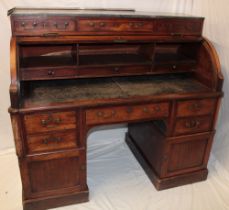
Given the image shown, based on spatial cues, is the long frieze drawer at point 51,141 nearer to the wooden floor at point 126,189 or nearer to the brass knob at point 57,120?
the brass knob at point 57,120

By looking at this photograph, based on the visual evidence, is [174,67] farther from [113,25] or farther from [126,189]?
[126,189]

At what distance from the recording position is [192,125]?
6.04 feet

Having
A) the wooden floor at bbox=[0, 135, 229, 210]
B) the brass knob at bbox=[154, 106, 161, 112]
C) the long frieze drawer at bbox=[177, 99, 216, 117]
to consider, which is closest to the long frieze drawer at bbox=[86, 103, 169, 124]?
the brass knob at bbox=[154, 106, 161, 112]

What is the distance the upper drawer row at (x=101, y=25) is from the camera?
4.87 ft

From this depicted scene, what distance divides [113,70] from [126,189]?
0.93m

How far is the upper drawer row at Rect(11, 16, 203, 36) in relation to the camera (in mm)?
1485

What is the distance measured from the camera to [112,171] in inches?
85.7

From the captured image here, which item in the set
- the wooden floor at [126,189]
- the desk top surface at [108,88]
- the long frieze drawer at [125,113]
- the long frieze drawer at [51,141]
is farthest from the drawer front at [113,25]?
the wooden floor at [126,189]

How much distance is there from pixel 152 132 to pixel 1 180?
1.25m

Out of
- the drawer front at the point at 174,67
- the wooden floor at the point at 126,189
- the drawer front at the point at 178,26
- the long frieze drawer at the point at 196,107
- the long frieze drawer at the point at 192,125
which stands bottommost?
the wooden floor at the point at 126,189

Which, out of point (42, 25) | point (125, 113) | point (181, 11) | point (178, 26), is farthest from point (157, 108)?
point (181, 11)

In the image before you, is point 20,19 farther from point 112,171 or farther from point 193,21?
point 112,171

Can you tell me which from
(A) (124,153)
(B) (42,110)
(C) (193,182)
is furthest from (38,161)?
(C) (193,182)

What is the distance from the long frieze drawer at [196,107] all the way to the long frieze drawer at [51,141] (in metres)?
0.73
